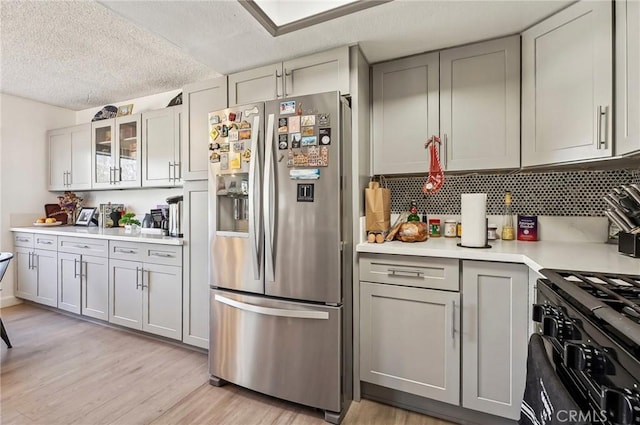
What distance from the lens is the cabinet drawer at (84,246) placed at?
2807 millimetres

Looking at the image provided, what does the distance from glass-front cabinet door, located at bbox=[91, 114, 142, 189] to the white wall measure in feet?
3.04

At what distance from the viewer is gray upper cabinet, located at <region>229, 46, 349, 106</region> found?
6.08ft

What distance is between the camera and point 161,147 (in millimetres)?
2928

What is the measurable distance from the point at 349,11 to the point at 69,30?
213 centimetres

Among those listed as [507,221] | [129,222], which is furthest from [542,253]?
[129,222]

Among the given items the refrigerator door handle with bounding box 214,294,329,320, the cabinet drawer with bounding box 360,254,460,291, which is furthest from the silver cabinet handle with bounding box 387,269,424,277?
the refrigerator door handle with bounding box 214,294,329,320

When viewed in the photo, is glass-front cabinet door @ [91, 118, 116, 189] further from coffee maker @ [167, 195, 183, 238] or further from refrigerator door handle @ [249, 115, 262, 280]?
refrigerator door handle @ [249, 115, 262, 280]

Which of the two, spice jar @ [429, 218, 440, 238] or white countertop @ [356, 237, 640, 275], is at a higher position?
spice jar @ [429, 218, 440, 238]

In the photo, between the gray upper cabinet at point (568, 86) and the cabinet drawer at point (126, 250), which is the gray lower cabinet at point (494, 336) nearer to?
the gray upper cabinet at point (568, 86)

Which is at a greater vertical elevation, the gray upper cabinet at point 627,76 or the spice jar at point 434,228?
the gray upper cabinet at point 627,76

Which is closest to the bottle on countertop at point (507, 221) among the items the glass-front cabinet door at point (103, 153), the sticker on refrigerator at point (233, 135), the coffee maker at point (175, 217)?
the sticker on refrigerator at point (233, 135)

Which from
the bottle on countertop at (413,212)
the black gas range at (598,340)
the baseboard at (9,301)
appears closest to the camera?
the black gas range at (598,340)

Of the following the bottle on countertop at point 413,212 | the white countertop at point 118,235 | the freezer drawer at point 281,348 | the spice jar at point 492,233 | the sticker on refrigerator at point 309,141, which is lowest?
the freezer drawer at point 281,348

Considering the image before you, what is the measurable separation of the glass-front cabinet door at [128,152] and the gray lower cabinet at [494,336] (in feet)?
10.6
